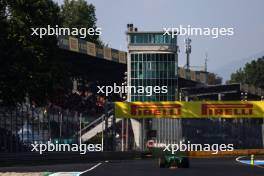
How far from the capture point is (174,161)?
26609 millimetres

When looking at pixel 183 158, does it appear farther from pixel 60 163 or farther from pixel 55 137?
pixel 55 137

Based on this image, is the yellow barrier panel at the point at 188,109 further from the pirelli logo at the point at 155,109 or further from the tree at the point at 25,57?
the tree at the point at 25,57

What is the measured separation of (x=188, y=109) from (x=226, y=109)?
2.43m

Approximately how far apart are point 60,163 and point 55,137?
2.83m

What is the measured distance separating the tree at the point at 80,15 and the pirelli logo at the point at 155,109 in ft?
135

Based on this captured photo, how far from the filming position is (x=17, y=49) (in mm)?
43656

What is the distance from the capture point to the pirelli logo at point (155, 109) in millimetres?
42562

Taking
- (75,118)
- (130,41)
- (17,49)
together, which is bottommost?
(75,118)

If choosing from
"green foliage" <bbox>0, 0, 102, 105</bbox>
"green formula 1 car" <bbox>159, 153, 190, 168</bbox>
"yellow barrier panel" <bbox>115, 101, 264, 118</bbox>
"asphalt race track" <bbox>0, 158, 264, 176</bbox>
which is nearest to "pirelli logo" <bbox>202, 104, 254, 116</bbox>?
"yellow barrier panel" <bbox>115, 101, 264, 118</bbox>

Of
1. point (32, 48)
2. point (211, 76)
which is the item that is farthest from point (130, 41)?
point (211, 76)

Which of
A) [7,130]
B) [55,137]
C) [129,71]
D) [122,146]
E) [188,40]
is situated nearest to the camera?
[7,130]

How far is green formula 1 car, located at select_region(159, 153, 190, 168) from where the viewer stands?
26.6m

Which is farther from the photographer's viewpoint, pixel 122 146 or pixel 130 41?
pixel 130 41

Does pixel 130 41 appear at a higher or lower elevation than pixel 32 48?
higher
